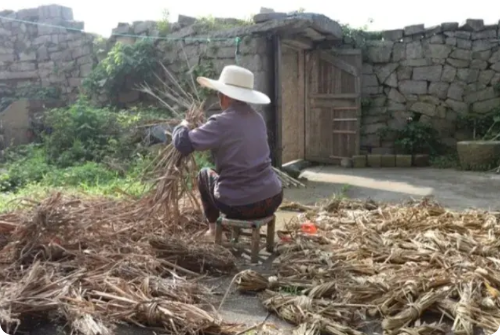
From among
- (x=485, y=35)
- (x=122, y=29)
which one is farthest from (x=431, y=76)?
(x=122, y=29)

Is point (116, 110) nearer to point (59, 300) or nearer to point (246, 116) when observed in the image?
point (246, 116)

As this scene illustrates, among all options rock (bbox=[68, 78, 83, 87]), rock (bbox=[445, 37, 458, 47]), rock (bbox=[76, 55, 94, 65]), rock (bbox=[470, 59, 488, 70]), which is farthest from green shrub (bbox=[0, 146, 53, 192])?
rock (bbox=[470, 59, 488, 70])

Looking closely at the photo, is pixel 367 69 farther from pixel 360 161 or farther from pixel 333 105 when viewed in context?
pixel 360 161

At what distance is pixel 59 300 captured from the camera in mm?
2389

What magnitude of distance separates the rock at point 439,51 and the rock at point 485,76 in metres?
0.71

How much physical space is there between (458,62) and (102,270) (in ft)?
27.5

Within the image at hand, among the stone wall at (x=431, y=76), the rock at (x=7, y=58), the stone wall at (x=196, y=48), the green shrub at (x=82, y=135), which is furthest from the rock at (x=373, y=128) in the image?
the rock at (x=7, y=58)

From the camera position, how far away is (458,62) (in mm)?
9367

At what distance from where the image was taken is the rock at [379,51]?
381 inches

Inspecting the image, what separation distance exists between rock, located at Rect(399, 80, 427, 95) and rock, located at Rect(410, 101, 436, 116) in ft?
0.74

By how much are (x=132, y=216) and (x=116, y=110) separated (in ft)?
18.8

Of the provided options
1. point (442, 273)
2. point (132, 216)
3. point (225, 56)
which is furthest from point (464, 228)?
point (225, 56)

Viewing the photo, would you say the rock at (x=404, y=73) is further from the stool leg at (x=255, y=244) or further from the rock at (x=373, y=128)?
the stool leg at (x=255, y=244)

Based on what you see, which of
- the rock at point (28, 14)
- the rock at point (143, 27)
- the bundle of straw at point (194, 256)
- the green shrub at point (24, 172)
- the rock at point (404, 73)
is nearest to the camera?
the bundle of straw at point (194, 256)
